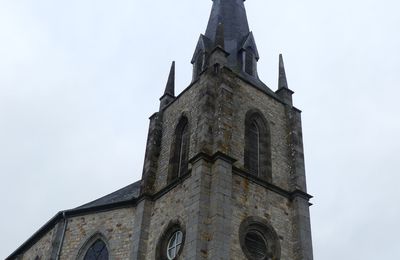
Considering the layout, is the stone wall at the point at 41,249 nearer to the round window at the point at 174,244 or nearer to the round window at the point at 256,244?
the round window at the point at 174,244

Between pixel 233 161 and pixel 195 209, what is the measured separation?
2.25m

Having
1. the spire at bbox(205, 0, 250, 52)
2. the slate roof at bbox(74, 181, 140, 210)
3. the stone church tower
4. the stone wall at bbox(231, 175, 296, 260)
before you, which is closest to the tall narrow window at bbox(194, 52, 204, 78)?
the stone church tower

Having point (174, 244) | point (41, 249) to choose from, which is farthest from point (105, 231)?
point (41, 249)

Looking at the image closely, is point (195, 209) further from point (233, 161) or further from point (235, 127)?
point (235, 127)

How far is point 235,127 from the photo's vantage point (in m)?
19.1

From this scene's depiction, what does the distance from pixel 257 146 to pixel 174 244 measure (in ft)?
16.6

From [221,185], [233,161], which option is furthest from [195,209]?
[233,161]

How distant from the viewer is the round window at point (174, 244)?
55.7ft

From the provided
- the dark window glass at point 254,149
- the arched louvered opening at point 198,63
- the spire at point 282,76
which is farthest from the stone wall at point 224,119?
the arched louvered opening at point 198,63

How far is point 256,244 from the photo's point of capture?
17.3 m

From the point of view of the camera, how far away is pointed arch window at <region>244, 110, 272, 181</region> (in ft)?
62.8

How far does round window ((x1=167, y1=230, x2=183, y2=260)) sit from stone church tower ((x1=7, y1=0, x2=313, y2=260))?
0.03 meters

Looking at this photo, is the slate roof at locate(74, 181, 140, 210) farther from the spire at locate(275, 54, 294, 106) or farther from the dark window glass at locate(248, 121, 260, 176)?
the spire at locate(275, 54, 294, 106)

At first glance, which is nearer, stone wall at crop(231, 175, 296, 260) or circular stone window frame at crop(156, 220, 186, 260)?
stone wall at crop(231, 175, 296, 260)
